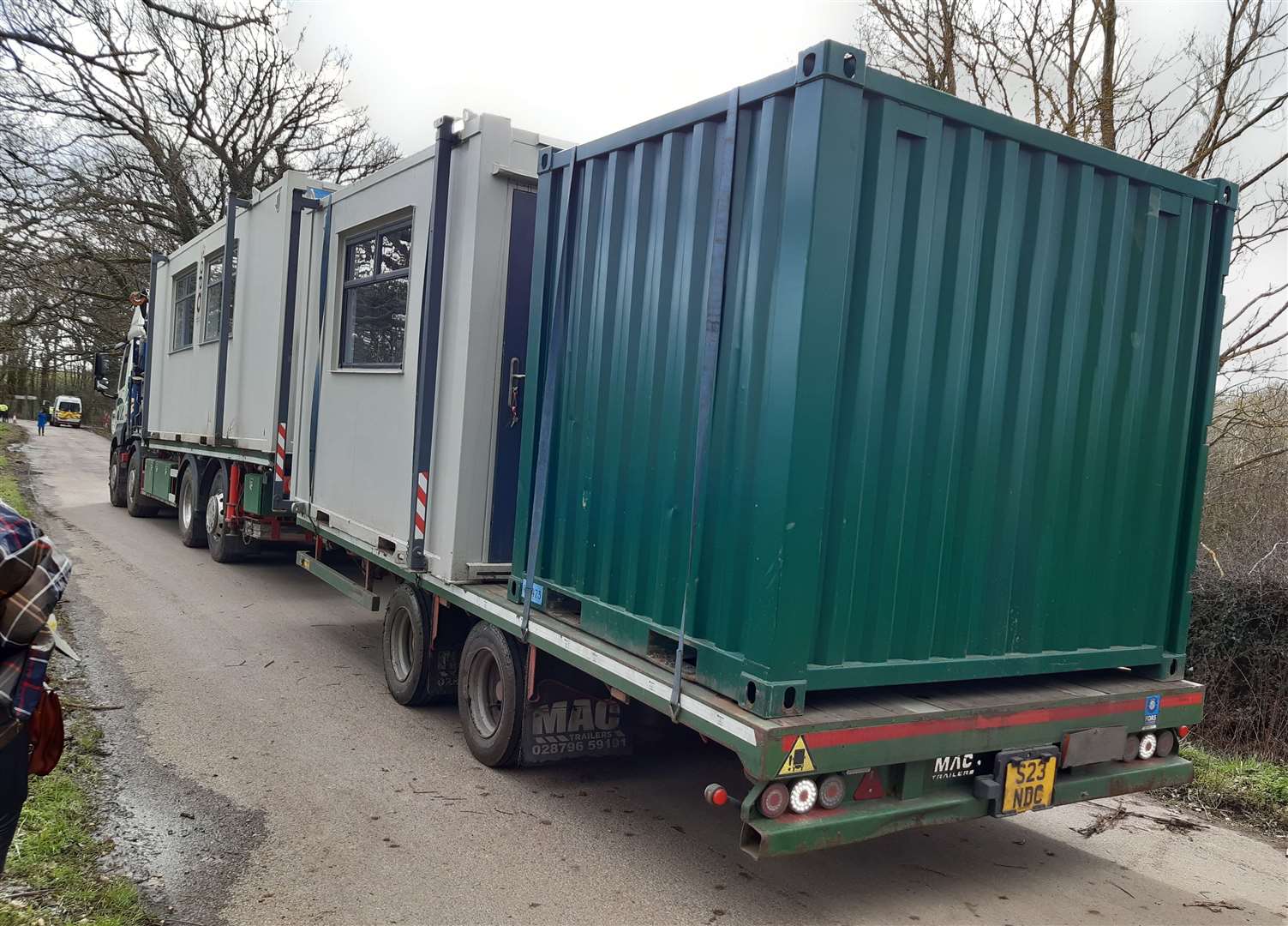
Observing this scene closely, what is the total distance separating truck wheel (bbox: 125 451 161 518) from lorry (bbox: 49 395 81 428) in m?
47.1

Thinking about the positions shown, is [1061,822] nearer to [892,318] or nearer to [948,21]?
[892,318]

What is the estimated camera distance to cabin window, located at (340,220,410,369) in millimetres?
5961

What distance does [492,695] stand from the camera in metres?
5.30

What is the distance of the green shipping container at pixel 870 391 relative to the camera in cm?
330

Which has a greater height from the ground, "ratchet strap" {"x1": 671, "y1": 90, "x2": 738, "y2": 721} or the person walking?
"ratchet strap" {"x1": 671, "y1": 90, "x2": 738, "y2": 721}

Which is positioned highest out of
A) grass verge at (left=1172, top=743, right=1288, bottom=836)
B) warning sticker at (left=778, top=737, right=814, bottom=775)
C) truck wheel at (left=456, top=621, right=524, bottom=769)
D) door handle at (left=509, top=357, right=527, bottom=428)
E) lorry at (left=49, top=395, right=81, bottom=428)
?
door handle at (left=509, top=357, right=527, bottom=428)

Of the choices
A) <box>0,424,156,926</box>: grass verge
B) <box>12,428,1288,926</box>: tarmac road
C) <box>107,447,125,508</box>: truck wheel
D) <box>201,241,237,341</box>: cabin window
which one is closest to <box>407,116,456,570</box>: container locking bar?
<box>12,428,1288,926</box>: tarmac road

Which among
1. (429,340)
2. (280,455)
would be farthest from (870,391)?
(280,455)

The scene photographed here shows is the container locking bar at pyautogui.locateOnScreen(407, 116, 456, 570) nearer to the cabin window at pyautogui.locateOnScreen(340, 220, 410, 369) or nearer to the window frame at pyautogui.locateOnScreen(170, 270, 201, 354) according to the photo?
the cabin window at pyautogui.locateOnScreen(340, 220, 410, 369)

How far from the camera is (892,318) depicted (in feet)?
11.5

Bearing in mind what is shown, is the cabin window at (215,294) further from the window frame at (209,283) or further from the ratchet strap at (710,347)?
the ratchet strap at (710,347)

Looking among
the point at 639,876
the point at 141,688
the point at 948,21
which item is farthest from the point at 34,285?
the point at 639,876

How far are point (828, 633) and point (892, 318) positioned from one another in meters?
1.17

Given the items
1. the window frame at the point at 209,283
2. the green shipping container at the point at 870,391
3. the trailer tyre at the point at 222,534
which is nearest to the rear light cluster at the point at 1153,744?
the green shipping container at the point at 870,391
